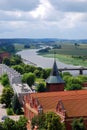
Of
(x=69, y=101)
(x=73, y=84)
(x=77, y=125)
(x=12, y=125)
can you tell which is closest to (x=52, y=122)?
(x=77, y=125)

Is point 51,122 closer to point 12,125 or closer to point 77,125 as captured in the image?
point 77,125

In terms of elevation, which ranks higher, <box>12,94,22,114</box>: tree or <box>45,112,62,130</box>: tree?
<box>45,112,62,130</box>: tree

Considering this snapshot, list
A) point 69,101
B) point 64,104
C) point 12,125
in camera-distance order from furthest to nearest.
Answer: point 12,125, point 69,101, point 64,104

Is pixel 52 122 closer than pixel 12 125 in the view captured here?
Yes

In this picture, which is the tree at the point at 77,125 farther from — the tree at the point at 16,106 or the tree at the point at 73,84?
the tree at the point at 73,84

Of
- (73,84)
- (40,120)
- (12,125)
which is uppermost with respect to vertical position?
(40,120)

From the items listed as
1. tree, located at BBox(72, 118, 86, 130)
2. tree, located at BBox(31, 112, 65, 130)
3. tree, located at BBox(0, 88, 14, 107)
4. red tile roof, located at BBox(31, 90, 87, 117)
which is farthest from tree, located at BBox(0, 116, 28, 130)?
tree, located at BBox(0, 88, 14, 107)

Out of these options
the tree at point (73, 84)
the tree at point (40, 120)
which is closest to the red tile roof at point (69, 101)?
the tree at point (40, 120)

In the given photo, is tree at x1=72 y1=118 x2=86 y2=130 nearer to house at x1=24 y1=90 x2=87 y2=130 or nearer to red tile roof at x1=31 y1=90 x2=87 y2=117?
house at x1=24 y1=90 x2=87 y2=130

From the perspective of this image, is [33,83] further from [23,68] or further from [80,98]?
[80,98]
